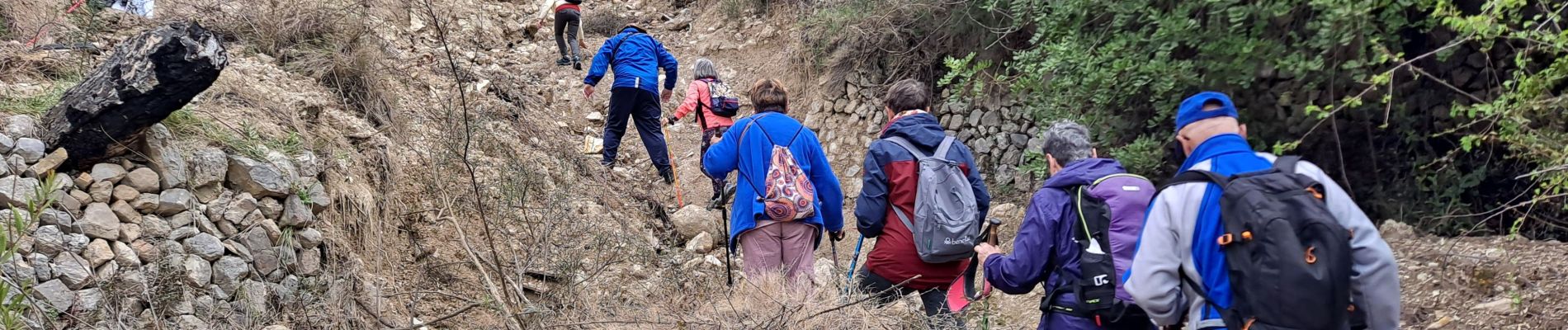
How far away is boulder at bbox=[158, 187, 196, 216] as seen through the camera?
12.6ft

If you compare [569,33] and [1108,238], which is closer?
[1108,238]

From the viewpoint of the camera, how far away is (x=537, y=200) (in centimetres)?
577

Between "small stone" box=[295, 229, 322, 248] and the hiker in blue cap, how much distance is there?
11.2ft

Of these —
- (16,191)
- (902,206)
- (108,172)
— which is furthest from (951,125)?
(16,191)

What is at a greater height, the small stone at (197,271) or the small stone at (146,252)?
the small stone at (146,252)

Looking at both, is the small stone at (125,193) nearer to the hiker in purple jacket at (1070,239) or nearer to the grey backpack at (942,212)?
the grey backpack at (942,212)

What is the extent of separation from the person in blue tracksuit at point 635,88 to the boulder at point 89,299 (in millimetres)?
3765

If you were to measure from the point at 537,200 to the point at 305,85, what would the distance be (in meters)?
1.39

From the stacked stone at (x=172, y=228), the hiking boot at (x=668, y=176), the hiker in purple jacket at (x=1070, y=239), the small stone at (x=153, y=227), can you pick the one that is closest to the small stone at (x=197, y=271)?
the stacked stone at (x=172, y=228)

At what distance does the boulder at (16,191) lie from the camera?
133 inches

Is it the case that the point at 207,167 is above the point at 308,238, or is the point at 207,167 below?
above

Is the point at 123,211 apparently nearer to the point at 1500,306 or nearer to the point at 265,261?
the point at 265,261

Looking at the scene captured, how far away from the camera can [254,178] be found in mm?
4133

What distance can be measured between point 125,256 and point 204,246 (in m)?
0.29
